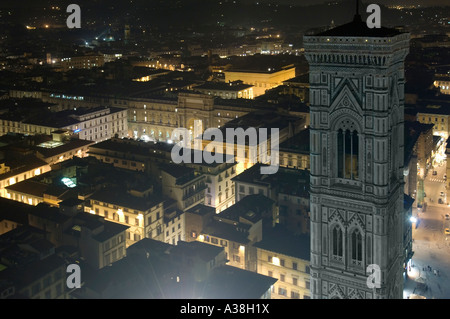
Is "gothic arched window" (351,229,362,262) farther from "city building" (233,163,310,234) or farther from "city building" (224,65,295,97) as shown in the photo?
"city building" (224,65,295,97)

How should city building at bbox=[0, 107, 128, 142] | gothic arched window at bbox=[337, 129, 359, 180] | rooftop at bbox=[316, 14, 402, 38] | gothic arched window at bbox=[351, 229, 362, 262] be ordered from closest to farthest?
rooftop at bbox=[316, 14, 402, 38] → gothic arched window at bbox=[337, 129, 359, 180] → gothic arched window at bbox=[351, 229, 362, 262] → city building at bbox=[0, 107, 128, 142]

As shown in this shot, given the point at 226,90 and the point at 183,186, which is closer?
the point at 183,186

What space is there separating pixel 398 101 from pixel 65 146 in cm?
4327

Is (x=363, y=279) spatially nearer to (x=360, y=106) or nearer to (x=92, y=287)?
(x=360, y=106)

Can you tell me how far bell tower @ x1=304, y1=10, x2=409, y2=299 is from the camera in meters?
20.9

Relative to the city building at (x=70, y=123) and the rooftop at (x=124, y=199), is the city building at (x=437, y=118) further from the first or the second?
the rooftop at (x=124, y=199)

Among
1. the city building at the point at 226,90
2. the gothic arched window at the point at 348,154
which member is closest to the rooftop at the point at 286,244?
the gothic arched window at the point at 348,154

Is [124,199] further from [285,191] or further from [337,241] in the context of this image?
[337,241]

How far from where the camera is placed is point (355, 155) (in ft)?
72.4

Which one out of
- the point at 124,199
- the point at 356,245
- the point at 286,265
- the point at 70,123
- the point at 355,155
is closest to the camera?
the point at 355,155

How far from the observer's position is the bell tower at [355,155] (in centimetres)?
2092

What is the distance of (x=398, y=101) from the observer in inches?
891

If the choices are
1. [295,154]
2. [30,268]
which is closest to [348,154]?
[30,268]

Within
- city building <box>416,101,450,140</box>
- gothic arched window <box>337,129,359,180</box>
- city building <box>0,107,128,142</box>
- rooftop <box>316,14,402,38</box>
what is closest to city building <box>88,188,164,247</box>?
gothic arched window <box>337,129,359,180</box>
